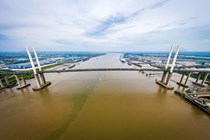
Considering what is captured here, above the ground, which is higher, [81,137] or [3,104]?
[81,137]

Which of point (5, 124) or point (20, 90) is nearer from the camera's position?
point (5, 124)

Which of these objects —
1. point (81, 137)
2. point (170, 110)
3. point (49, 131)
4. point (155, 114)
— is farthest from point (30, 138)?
point (170, 110)

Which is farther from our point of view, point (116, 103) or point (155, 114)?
point (116, 103)

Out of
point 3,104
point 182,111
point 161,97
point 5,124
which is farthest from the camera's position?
point 161,97

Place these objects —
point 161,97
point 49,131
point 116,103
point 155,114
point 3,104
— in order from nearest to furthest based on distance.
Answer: point 49,131 → point 155,114 → point 116,103 → point 3,104 → point 161,97

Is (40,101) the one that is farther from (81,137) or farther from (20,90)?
(81,137)

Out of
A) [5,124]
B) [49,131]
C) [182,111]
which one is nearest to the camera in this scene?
[49,131]

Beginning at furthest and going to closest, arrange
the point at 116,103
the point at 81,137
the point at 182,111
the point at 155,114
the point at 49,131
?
the point at 116,103 → the point at 182,111 → the point at 155,114 → the point at 49,131 → the point at 81,137

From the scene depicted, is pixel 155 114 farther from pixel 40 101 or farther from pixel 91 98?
pixel 40 101

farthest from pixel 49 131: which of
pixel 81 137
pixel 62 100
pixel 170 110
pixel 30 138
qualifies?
pixel 170 110
